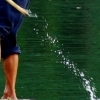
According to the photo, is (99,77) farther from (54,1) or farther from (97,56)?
(54,1)

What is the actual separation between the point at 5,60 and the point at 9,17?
58cm

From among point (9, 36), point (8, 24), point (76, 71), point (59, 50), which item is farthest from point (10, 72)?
→ point (76, 71)

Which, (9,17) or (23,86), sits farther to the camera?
(23,86)

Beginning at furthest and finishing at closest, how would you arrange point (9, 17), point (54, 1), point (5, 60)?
point (54, 1) → point (5, 60) → point (9, 17)

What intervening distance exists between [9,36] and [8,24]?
0.24m

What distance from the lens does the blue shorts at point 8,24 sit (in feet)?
19.7

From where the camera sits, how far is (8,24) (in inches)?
239

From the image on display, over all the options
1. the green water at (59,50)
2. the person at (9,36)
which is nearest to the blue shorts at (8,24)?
the person at (9,36)

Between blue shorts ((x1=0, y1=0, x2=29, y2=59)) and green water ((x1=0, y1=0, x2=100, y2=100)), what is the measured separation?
5.37 feet

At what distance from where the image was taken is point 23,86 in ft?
26.3

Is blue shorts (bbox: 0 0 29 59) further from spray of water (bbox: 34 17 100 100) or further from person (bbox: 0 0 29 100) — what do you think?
spray of water (bbox: 34 17 100 100)

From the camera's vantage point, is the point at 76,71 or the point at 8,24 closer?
the point at 8,24

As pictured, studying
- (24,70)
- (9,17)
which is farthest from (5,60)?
(24,70)

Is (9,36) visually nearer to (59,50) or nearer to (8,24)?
(8,24)
